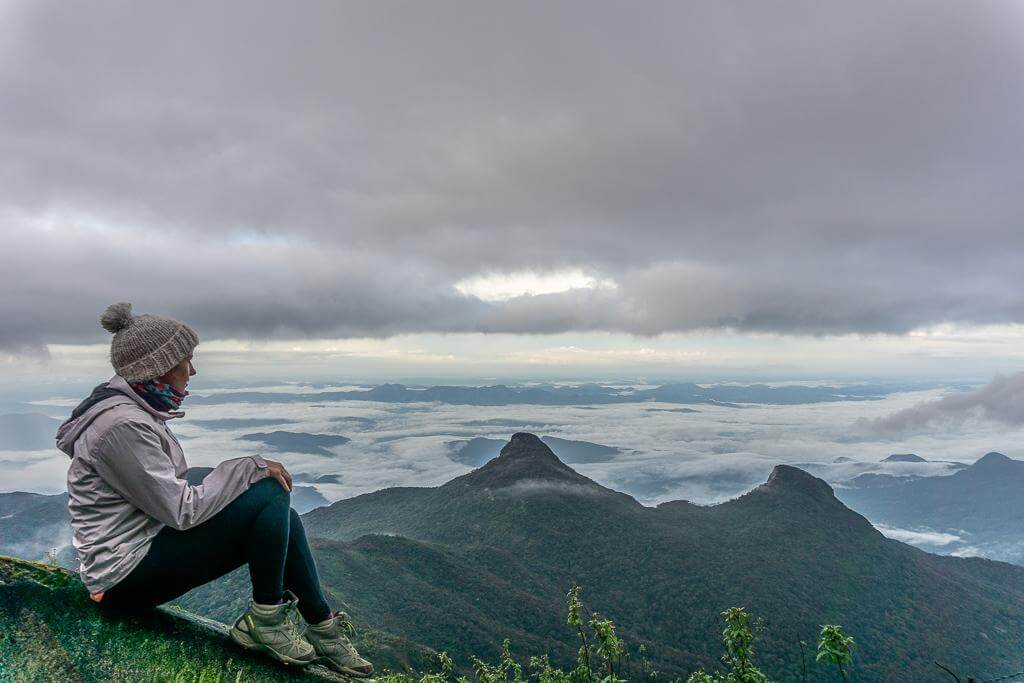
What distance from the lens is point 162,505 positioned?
4.65 metres

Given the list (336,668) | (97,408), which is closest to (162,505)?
(97,408)

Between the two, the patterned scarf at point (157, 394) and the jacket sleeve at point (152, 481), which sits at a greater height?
the patterned scarf at point (157, 394)

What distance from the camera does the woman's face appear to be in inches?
209

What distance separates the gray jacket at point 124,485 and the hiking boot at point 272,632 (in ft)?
3.83

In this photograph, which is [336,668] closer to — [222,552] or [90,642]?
[222,552]

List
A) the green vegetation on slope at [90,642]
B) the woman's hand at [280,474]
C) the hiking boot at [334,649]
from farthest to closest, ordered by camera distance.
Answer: the hiking boot at [334,649] → the woman's hand at [280,474] → the green vegetation on slope at [90,642]

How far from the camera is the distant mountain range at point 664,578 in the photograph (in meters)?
110

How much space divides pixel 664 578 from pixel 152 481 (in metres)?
158

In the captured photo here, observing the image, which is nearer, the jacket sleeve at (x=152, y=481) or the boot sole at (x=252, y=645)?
the jacket sleeve at (x=152, y=481)

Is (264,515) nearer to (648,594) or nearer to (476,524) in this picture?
(648,594)

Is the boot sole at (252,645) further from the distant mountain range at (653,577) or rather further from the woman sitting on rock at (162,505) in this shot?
the distant mountain range at (653,577)

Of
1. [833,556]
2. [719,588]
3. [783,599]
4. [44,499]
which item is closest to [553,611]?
[719,588]

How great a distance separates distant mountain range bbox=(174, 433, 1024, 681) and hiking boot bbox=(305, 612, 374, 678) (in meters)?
97.1

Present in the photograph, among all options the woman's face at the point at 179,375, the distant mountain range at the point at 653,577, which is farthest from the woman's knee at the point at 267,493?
the distant mountain range at the point at 653,577
